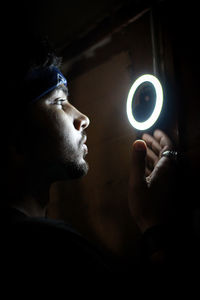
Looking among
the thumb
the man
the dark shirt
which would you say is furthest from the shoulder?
the thumb

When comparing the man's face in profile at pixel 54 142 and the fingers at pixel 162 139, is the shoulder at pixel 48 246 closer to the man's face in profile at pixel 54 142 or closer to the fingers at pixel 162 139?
the man's face in profile at pixel 54 142

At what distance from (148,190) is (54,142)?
505 mm

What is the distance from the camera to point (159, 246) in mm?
1084

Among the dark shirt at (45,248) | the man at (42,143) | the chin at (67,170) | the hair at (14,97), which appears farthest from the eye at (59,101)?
the dark shirt at (45,248)

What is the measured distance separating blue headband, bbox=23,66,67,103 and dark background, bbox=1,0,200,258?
17 centimetres

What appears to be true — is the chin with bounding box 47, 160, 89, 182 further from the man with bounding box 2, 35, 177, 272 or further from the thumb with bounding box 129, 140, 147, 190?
the thumb with bounding box 129, 140, 147, 190

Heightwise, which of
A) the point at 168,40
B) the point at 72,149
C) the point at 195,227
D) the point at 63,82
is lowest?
the point at 195,227

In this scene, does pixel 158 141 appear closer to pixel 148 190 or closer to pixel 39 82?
pixel 148 190

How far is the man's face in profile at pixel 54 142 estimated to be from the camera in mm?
1386

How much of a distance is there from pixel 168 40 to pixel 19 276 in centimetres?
128

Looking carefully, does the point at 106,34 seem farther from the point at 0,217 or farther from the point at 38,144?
the point at 0,217

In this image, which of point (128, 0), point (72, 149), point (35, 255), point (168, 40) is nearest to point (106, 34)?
point (128, 0)

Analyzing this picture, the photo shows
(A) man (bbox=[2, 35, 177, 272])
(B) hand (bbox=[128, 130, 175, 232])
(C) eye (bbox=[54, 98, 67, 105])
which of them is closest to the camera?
(B) hand (bbox=[128, 130, 175, 232])

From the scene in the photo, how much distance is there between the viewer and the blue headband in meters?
1.39
